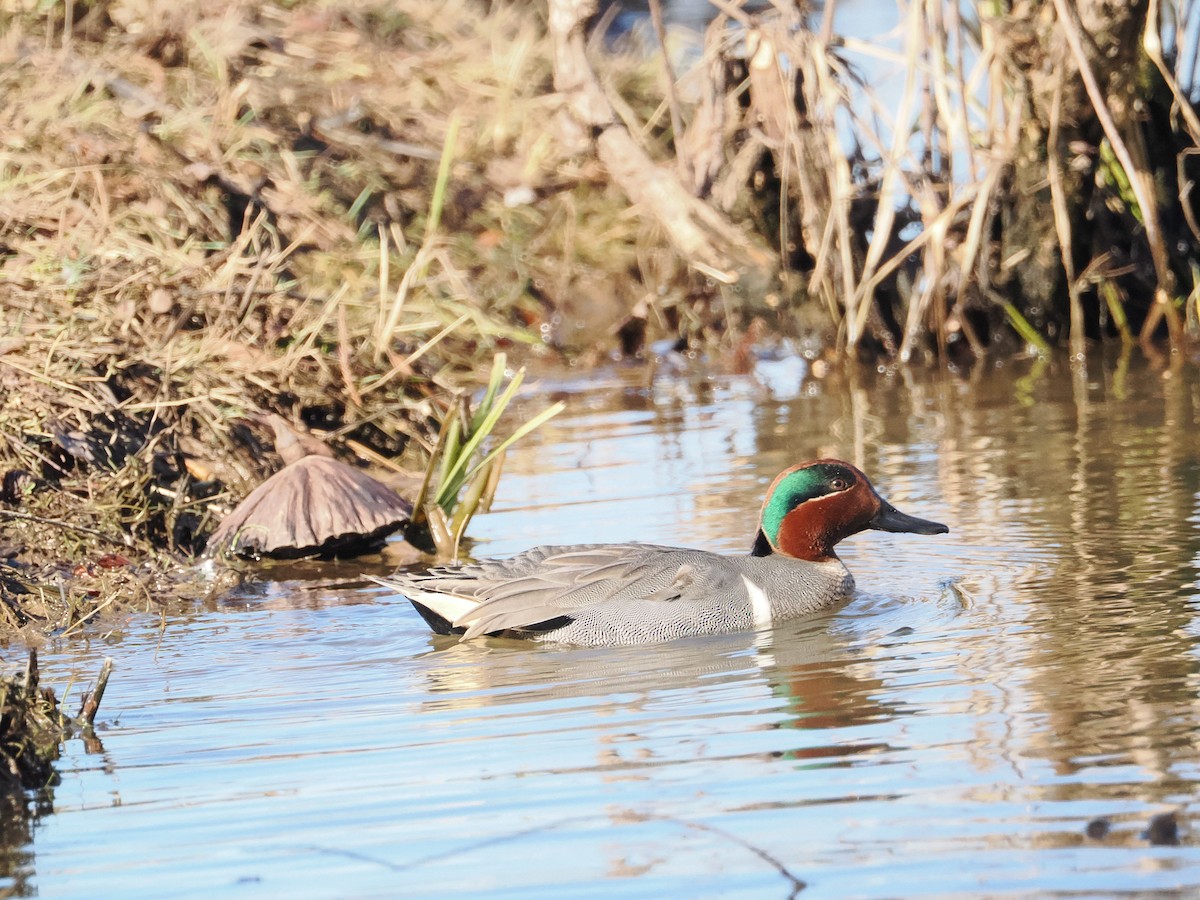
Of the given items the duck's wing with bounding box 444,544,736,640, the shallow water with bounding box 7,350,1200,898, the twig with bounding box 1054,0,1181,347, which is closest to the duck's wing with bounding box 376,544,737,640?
the duck's wing with bounding box 444,544,736,640

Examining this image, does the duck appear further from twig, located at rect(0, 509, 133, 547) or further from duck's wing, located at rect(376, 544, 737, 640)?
twig, located at rect(0, 509, 133, 547)

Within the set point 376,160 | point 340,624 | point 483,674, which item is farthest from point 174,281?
point 376,160

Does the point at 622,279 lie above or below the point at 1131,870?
above

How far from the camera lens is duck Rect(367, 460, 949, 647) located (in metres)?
4.95

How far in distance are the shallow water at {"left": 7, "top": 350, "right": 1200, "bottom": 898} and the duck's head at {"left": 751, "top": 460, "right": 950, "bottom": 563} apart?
21cm

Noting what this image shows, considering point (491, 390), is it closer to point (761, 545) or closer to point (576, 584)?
point (761, 545)

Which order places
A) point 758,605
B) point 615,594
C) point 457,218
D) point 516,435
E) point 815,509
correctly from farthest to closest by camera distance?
point 457,218
point 516,435
point 815,509
point 758,605
point 615,594

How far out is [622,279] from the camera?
1147cm

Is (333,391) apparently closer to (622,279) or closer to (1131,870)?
(622,279)

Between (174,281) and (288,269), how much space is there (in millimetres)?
827

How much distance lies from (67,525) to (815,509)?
91.3 inches

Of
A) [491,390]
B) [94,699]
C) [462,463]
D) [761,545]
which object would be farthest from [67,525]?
[761,545]

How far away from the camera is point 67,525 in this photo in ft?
18.4

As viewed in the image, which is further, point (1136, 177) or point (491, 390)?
point (1136, 177)
